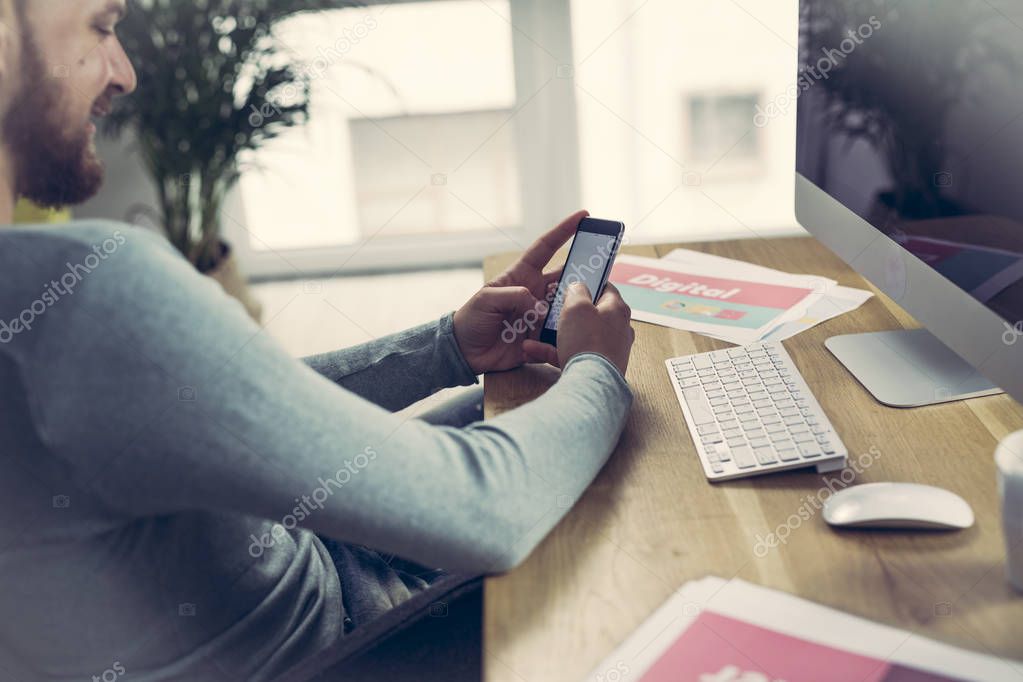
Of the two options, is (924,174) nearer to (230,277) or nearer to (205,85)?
(205,85)

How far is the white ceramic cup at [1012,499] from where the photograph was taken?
0.67 meters

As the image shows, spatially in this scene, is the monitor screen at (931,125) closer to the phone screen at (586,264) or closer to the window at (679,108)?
the phone screen at (586,264)

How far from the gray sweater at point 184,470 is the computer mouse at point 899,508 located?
208 mm

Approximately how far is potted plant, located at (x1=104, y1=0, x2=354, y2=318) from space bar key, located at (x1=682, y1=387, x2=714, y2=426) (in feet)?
6.65

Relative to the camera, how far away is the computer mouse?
0.75m

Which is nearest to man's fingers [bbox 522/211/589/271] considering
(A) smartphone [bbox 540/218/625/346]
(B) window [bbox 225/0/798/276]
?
(A) smartphone [bbox 540/218/625/346]

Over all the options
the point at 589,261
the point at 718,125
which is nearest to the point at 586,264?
the point at 589,261

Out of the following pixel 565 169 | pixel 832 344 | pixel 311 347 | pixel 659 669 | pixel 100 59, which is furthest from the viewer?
pixel 565 169

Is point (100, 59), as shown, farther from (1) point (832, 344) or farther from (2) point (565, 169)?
(2) point (565, 169)

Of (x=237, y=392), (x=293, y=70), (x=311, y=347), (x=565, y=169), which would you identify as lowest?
(x=311, y=347)

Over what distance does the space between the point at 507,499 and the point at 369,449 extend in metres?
0.12

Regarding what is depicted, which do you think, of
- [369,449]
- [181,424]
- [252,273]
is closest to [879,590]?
[369,449]

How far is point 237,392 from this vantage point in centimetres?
65

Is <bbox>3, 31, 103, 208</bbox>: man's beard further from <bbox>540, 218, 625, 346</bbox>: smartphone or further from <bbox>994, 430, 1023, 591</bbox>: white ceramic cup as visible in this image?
<bbox>994, 430, 1023, 591</bbox>: white ceramic cup
